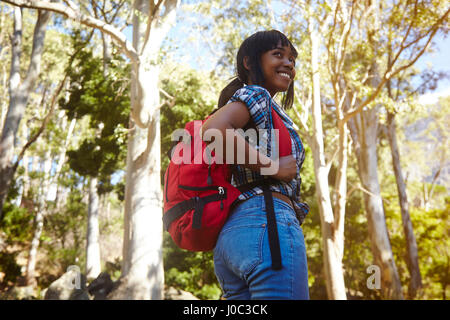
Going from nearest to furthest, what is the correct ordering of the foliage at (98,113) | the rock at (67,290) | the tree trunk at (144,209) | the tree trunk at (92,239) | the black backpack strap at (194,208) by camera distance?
the black backpack strap at (194,208)
the tree trunk at (144,209)
the rock at (67,290)
the foliage at (98,113)
the tree trunk at (92,239)

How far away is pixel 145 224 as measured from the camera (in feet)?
20.6

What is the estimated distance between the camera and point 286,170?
1164 millimetres

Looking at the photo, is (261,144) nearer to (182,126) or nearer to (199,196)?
(199,196)

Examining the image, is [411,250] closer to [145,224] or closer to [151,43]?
[145,224]

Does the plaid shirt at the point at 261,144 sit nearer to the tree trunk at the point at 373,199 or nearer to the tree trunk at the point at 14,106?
the tree trunk at the point at 14,106

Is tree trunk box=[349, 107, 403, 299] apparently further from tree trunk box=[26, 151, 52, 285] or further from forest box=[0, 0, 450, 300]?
tree trunk box=[26, 151, 52, 285]

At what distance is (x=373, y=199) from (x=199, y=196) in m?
10.0

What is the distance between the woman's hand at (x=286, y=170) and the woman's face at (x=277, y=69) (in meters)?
0.34

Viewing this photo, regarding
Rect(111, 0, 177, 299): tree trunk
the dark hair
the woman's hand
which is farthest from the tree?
the woman's hand

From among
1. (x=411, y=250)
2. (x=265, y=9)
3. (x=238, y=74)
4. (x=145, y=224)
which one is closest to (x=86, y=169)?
(x=145, y=224)

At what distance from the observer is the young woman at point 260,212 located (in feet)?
3.31

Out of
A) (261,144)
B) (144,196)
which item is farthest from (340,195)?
(261,144)

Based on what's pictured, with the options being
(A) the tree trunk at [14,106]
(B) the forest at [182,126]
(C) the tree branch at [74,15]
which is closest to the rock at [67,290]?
(B) the forest at [182,126]

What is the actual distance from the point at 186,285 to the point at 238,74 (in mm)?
9491
